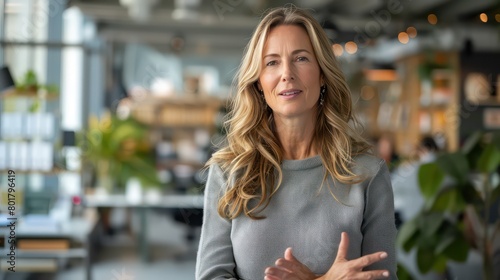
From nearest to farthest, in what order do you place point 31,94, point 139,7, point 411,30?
point 31,94 < point 411,30 < point 139,7

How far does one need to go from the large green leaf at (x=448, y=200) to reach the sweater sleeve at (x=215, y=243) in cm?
222

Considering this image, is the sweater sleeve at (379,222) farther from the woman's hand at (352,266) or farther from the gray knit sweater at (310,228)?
the woman's hand at (352,266)

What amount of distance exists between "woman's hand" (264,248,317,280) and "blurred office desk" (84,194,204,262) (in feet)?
20.1

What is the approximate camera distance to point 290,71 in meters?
1.46

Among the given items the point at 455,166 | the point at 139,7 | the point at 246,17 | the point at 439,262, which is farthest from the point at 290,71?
the point at 246,17

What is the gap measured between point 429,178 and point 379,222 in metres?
2.09

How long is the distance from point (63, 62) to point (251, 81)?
5.55 m

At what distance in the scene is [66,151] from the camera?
17.5 feet

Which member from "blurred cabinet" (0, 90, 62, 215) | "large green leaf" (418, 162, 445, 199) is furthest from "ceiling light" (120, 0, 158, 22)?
"large green leaf" (418, 162, 445, 199)

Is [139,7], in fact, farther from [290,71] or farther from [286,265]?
[286,265]

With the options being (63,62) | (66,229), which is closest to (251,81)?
(66,229)

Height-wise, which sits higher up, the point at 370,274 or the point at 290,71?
the point at 290,71

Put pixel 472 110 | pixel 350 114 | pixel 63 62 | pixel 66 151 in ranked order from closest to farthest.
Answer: pixel 350 114, pixel 66 151, pixel 63 62, pixel 472 110

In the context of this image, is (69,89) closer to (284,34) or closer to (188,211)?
(188,211)
